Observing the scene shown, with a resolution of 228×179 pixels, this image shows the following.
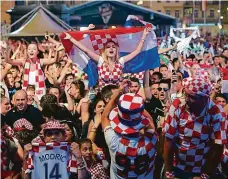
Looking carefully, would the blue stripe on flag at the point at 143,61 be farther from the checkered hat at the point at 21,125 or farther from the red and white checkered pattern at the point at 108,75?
the checkered hat at the point at 21,125

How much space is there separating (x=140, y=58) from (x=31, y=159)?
472 centimetres

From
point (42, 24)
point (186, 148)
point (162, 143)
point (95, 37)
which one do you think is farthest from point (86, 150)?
point (42, 24)

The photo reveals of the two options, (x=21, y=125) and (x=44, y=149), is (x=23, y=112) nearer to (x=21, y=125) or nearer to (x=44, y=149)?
(x=21, y=125)

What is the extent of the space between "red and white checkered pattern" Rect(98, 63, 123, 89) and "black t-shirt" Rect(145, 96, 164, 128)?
20.7 inches

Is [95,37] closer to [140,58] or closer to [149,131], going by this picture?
[140,58]

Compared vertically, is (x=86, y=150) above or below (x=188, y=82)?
below

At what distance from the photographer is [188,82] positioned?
6.16 metres

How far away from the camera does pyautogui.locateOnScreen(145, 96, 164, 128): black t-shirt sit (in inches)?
336

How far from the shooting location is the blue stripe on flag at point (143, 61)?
34.3ft

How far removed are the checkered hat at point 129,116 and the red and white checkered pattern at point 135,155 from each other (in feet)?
0.30

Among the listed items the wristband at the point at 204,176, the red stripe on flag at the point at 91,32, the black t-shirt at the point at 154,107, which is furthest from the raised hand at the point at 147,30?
the wristband at the point at 204,176

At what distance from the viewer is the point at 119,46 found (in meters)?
10.7

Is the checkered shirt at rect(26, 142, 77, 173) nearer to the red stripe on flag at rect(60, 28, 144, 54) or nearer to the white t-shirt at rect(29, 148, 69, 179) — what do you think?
the white t-shirt at rect(29, 148, 69, 179)

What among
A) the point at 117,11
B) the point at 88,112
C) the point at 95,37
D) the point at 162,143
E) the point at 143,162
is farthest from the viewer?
the point at 117,11
